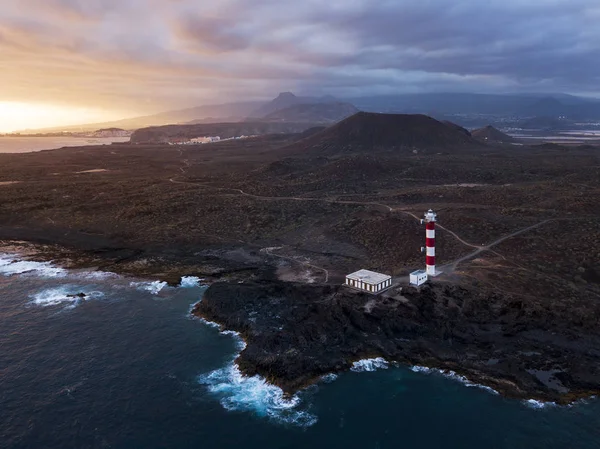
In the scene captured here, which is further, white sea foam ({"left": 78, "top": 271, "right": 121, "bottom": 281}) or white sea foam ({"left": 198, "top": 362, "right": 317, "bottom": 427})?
white sea foam ({"left": 78, "top": 271, "right": 121, "bottom": 281})

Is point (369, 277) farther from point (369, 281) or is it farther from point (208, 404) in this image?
point (208, 404)

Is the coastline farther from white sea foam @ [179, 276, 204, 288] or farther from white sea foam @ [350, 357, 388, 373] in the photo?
white sea foam @ [179, 276, 204, 288]

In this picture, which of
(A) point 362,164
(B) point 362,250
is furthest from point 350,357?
(A) point 362,164

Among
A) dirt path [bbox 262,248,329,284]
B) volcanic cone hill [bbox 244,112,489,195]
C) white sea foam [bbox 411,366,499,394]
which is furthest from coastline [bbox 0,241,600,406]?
volcanic cone hill [bbox 244,112,489,195]

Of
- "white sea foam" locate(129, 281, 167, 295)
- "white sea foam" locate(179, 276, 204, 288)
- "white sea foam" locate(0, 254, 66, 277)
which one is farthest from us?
"white sea foam" locate(0, 254, 66, 277)

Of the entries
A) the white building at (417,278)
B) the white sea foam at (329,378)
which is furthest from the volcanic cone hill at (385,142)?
the white sea foam at (329,378)

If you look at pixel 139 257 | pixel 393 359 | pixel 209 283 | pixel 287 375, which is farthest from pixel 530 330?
pixel 139 257

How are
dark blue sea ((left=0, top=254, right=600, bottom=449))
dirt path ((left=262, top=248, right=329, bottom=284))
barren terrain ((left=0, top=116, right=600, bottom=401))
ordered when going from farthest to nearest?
dirt path ((left=262, top=248, right=329, bottom=284))
barren terrain ((left=0, top=116, right=600, bottom=401))
dark blue sea ((left=0, top=254, right=600, bottom=449))
